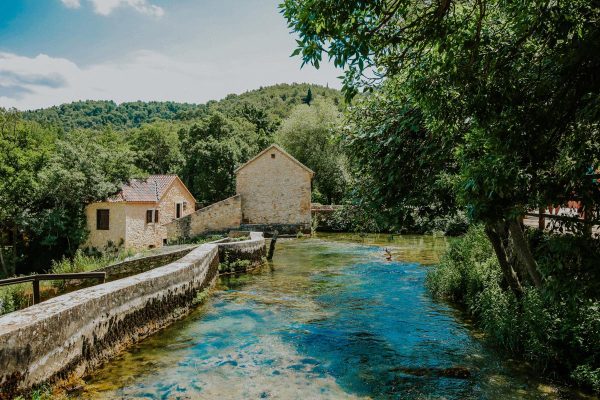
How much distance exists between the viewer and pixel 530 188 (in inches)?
161

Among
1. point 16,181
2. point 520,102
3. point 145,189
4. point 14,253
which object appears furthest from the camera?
point 145,189

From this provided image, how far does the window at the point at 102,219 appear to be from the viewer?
83.9 ft

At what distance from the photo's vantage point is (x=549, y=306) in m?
6.89

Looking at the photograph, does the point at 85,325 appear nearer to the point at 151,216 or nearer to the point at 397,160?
the point at 397,160

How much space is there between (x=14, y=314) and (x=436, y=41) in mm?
5743

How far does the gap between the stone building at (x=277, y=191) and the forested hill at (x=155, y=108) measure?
5807cm

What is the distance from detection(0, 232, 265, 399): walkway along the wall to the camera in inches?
190

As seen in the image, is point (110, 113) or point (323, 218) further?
point (110, 113)

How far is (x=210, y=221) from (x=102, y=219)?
7909 mm

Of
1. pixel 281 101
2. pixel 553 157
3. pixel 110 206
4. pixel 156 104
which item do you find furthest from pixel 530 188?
pixel 156 104

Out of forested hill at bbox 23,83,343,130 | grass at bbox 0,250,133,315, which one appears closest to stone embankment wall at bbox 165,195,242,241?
grass at bbox 0,250,133,315

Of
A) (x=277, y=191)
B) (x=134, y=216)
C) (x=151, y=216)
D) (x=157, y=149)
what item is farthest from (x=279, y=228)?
(x=157, y=149)

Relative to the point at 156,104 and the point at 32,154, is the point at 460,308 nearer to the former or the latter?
the point at 32,154

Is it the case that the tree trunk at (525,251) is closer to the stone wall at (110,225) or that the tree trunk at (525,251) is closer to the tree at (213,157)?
the stone wall at (110,225)
